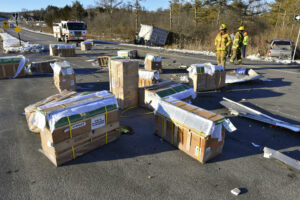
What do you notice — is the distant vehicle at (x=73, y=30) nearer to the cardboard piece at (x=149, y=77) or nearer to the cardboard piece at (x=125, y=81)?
the cardboard piece at (x=149, y=77)

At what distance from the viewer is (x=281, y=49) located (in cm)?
1530

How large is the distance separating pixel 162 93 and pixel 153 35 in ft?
74.8

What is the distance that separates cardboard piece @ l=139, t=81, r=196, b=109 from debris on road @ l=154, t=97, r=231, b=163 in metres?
1.07

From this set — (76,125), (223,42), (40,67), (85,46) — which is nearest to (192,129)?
(76,125)

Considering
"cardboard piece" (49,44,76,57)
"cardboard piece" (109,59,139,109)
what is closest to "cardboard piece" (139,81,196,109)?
A: "cardboard piece" (109,59,139,109)

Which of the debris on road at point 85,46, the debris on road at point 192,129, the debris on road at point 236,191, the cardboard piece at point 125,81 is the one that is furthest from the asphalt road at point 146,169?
the debris on road at point 85,46

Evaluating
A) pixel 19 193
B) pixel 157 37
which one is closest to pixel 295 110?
pixel 19 193

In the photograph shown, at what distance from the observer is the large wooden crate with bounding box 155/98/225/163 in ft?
12.1

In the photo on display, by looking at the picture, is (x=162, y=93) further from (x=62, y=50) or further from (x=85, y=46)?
(x=85, y=46)

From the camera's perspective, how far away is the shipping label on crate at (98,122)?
4.06 metres

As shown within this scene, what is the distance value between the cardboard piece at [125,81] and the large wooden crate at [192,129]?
193 centimetres

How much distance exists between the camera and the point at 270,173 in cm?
371

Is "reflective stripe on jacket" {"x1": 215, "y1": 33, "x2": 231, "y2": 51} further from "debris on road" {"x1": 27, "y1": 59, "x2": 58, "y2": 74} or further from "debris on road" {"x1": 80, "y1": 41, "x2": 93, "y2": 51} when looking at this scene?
"debris on road" {"x1": 80, "y1": 41, "x2": 93, "y2": 51}

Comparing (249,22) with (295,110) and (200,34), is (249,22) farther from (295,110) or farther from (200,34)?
(295,110)
